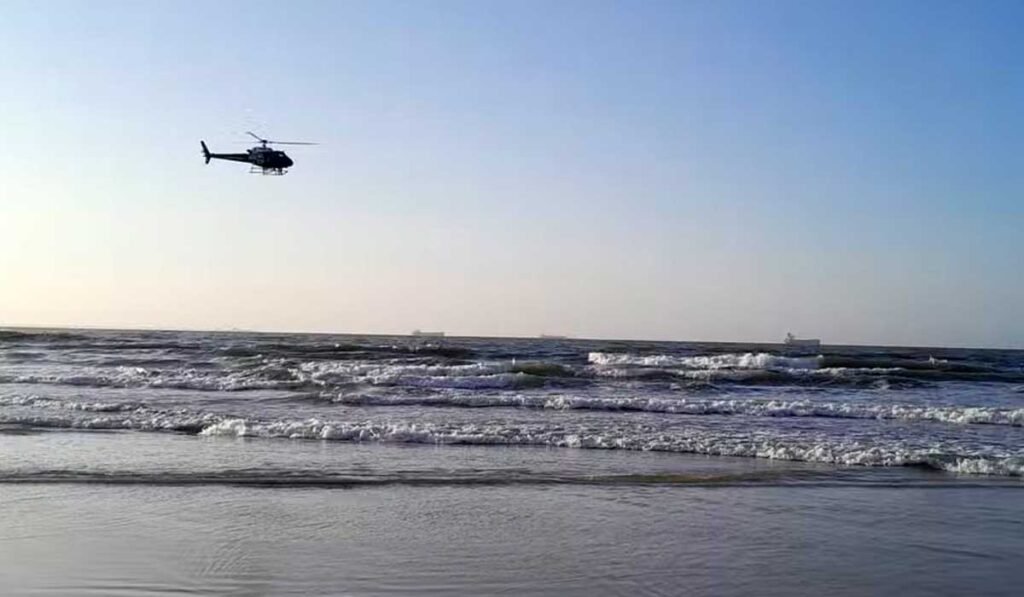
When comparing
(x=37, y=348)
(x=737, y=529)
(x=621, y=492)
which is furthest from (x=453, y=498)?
(x=37, y=348)

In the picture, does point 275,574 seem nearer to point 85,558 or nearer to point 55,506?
point 85,558

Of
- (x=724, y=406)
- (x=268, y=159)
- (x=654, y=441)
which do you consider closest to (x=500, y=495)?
(x=654, y=441)

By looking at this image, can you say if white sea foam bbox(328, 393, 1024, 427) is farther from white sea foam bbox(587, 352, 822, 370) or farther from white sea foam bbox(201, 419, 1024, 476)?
white sea foam bbox(587, 352, 822, 370)

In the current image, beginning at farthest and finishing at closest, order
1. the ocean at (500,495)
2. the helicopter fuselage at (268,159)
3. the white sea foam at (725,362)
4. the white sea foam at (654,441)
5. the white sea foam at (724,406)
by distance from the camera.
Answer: the white sea foam at (725,362) → the helicopter fuselage at (268,159) → the white sea foam at (724,406) → the white sea foam at (654,441) → the ocean at (500,495)

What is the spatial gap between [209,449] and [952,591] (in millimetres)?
10218

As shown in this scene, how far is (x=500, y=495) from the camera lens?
9719 millimetres

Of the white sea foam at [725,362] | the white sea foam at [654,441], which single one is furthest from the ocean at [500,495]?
the white sea foam at [725,362]

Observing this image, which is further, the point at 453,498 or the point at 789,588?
the point at 453,498

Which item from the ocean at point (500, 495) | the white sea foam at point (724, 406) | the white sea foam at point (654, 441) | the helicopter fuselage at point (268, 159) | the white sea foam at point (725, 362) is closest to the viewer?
the ocean at point (500, 495)

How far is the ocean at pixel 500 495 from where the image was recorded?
6.56 meters

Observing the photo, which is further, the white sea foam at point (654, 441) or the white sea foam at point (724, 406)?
the white sea foam at point (724, 406)

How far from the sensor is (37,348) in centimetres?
4428

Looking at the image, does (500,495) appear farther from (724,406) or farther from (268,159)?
(268,159)

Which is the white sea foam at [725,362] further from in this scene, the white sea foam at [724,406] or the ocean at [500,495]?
the ocean at [500,495]
